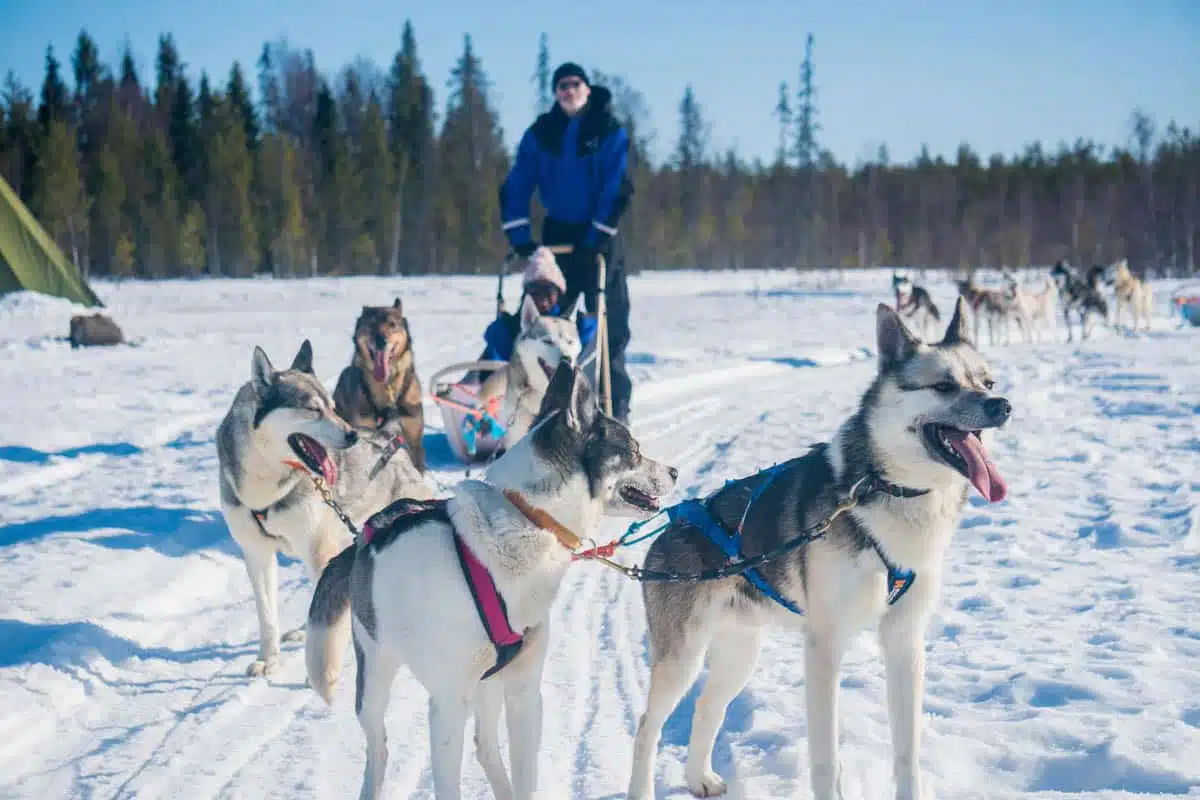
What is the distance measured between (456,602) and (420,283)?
90.3ft

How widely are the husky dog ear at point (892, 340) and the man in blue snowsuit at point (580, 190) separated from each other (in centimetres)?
377

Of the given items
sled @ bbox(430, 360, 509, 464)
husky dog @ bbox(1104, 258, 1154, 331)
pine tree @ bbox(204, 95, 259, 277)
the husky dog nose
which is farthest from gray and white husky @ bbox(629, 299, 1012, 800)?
pine tree @ bbox(204, 95, 259, 277)

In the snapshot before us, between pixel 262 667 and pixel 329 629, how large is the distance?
1.01 meters

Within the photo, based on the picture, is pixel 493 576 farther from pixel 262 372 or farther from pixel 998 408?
pixel 262 372

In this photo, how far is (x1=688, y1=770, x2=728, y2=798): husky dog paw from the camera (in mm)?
2607

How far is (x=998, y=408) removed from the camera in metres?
2.23

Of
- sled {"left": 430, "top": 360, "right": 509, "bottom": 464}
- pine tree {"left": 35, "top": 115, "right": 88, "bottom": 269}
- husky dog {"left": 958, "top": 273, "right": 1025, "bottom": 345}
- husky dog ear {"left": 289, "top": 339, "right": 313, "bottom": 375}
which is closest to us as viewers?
husky dog ear {"left": 289, "top": 339, "right": 313, "bottom": 375}

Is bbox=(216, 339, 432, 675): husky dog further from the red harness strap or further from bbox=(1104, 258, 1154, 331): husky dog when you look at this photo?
bbox=(1104, 258, 1154, 331): husky dog

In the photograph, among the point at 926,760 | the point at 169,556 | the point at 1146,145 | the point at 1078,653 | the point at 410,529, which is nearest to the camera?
the point at 410,529

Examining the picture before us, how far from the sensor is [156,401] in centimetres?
990

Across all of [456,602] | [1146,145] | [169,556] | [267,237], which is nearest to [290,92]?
[267,237]

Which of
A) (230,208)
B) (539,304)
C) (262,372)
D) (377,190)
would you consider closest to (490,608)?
(262,372)

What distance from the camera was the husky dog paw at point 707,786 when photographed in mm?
2607

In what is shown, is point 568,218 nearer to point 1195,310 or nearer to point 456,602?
point 456,602
